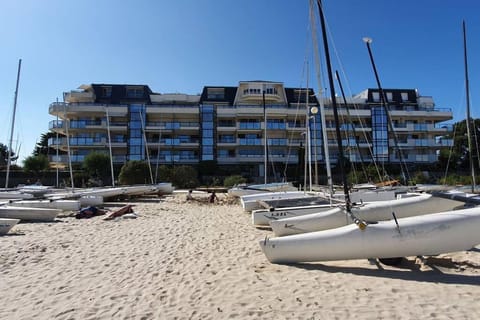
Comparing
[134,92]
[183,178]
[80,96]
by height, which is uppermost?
[134,92]

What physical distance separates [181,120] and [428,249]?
52364 mm

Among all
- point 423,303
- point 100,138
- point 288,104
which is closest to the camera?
point 423,303

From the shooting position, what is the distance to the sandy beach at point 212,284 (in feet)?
15.3

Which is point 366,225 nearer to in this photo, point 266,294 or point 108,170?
point 266,294

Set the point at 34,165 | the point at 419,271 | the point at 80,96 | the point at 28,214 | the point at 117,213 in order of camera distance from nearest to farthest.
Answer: the point at 419,271 < the point at 28,214 < the point at 117,213 < the point at 34,165 < the point at 80,96

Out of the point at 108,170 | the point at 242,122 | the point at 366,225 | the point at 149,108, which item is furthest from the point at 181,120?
the point at 366,225

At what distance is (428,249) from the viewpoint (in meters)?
6.25

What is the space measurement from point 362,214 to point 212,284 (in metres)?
5.71

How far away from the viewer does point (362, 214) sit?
987cm

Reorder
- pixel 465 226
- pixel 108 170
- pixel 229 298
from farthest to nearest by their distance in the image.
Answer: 1. pixel 108 170
2. pixel 465 226
3. pixel 229 298

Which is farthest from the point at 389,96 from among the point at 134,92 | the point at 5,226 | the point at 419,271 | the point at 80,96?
the point at 5,226

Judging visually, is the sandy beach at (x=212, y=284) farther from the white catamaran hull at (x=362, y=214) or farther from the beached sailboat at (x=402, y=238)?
the white catamaran hull at (x=362, y=214)

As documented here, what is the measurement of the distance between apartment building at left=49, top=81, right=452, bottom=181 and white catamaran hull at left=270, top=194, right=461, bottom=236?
135ft

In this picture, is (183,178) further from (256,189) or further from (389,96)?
(389,96)
